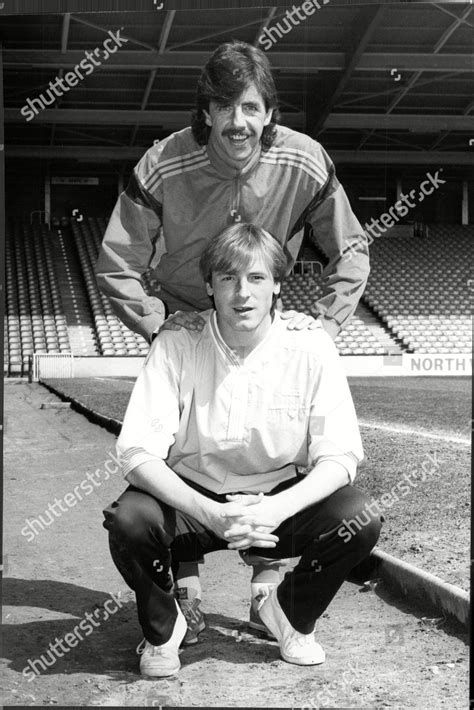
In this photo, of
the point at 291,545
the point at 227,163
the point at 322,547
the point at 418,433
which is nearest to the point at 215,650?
the point at 291,545

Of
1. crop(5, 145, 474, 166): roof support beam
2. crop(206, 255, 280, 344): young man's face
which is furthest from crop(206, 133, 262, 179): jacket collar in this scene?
crop(5, 145, 474, 166): roof support beam

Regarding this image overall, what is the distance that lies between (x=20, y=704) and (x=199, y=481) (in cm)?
84

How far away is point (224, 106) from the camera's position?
2781mm

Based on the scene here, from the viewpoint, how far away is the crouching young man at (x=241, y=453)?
263cm

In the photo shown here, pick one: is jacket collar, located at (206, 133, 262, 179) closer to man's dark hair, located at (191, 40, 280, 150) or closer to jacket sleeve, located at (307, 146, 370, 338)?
man's dark hair, located at (191, 40, 280, 150)

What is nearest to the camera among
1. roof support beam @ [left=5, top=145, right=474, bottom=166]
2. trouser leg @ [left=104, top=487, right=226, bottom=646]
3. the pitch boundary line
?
trouser leg @ [left=104, top=487, right=226, bottom=646]

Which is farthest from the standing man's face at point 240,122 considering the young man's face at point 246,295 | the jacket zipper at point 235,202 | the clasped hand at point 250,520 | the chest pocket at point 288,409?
the clasped hand at point 250,520

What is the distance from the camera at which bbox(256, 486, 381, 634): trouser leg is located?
8.70 feet

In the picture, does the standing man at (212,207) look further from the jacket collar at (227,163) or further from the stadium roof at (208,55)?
the stadium roof at (208,55)

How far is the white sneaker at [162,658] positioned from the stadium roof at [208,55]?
5.62 feet

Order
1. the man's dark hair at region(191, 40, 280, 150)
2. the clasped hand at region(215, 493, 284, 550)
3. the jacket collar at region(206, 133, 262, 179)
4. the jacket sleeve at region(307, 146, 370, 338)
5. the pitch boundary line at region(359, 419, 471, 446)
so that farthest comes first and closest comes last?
the pitch boundary line at region(359, 419, 471, 446), the jacket sleeve at region(307, 146, 370, 338), the jacket collar at region(206, 133, 262, 179), the man's dark hair at region(191, 40, 280, 150), the clasped hand at region(215, 493, 284, 550)

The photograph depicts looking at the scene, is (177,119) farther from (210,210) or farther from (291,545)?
(291,545)

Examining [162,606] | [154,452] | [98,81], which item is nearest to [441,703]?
[162,606]

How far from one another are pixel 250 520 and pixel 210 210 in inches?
43.4
